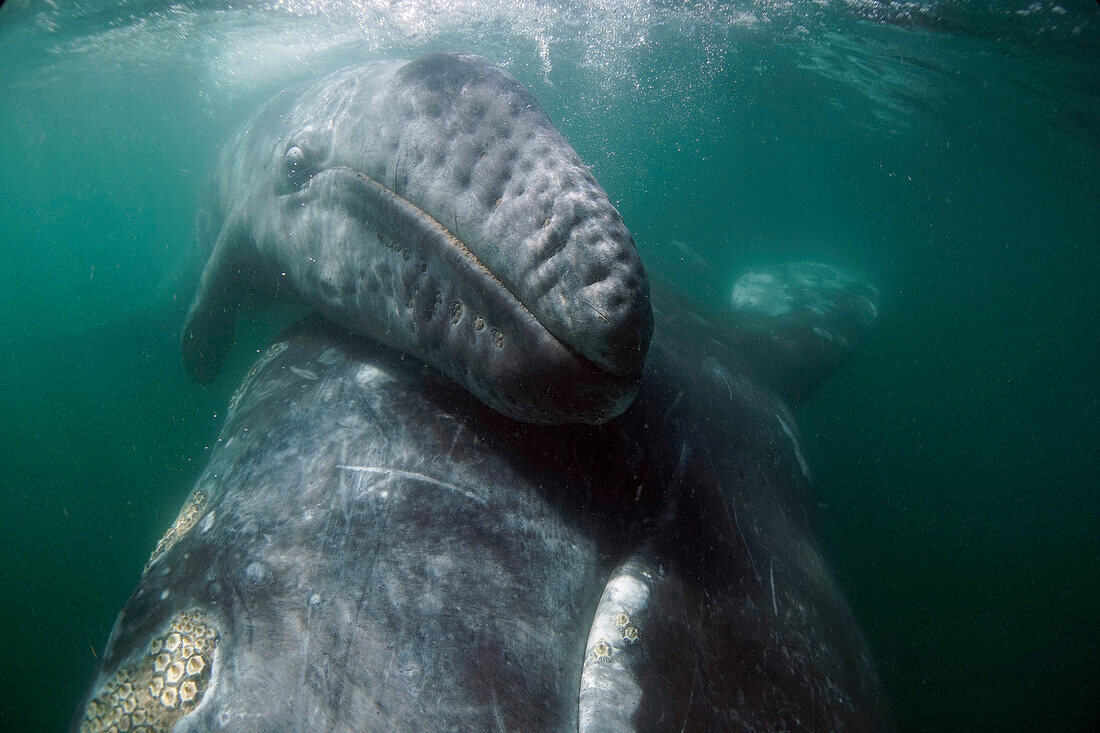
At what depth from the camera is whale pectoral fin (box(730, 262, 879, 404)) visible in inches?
257

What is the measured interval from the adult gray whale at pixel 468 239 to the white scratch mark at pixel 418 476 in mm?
461

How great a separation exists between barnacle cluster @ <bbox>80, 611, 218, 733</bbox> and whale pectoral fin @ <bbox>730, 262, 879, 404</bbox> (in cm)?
520

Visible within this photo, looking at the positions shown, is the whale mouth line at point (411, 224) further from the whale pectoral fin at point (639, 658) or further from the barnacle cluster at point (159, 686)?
the barnacle cluster at point (159, 686)

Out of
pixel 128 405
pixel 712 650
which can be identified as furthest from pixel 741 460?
pixel 128 405

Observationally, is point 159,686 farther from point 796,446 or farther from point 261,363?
point 796,446

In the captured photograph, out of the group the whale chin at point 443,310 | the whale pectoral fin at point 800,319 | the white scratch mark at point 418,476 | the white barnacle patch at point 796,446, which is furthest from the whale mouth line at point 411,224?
the whale pectoral fin at point 800,319

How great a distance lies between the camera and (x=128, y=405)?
12594 millimetres

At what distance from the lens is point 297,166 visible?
11.4 ft

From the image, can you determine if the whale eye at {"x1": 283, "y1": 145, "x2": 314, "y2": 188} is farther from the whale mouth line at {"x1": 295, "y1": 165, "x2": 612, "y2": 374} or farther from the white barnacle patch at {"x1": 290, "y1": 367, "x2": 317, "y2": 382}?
the white barnacle patch at {"x1": 290, "y1": 367, "x2": 317, "y2": 382}

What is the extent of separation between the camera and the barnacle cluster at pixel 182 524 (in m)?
2.55

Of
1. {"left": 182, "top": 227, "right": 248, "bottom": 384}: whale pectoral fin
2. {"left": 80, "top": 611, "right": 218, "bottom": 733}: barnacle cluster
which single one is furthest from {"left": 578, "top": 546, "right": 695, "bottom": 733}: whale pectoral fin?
{"left": 182, "top": 227, "right": 248, "bottom": 384}: whale pectoral fin

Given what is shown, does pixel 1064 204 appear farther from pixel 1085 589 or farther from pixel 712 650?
pixel 712 650

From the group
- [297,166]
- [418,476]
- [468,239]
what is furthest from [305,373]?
[468,239]

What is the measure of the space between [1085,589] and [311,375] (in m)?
19.6
